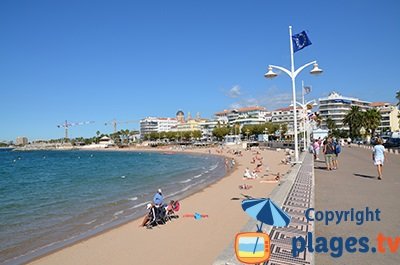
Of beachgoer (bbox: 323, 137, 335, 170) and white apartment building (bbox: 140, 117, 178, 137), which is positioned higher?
white apartment building (bbox: 140, 117, 178, 137)

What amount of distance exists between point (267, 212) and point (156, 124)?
180 metres

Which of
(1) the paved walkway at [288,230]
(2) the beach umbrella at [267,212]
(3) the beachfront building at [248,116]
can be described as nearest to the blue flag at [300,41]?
(1) the paved walkway at [288,230]

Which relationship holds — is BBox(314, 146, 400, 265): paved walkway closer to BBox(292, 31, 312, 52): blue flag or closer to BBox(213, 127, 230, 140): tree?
BBox(292, 31, 312, 52): blue flag

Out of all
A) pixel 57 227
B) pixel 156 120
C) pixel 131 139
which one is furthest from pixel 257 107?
pixel 57 227

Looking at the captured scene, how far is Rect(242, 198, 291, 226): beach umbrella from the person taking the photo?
392 cm

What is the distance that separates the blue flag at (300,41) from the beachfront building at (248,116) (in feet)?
382

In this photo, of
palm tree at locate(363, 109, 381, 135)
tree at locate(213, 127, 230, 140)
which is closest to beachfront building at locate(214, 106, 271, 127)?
tree at locate(213, 127, 230, 140)

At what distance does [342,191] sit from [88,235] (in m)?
7.83

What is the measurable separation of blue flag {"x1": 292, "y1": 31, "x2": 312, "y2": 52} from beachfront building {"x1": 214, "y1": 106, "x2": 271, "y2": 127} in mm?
116384

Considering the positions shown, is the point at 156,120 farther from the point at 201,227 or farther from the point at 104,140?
the point at 201,227

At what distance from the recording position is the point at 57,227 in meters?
12.0

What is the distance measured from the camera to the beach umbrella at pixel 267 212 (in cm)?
392

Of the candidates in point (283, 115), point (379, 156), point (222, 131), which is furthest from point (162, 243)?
point (283, 115)

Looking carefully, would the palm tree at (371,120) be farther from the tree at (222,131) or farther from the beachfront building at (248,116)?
the beachfront building at (248,116)
